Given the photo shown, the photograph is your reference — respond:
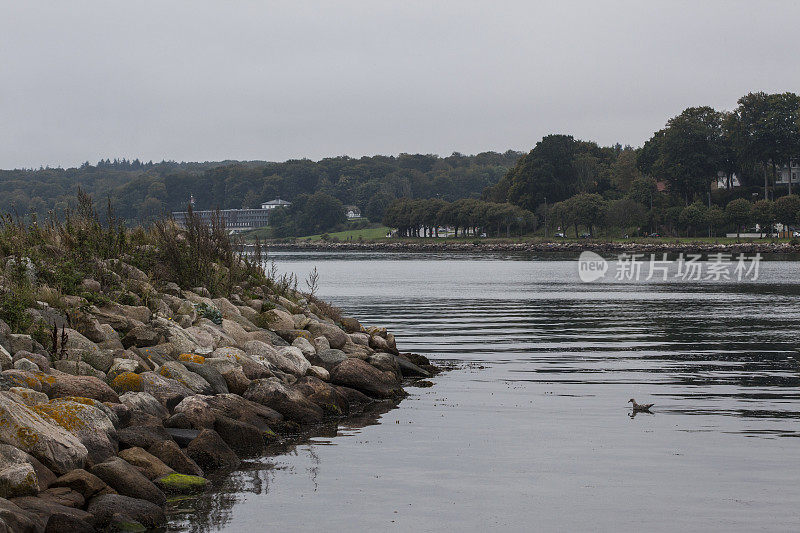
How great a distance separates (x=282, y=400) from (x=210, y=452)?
3.30 meters

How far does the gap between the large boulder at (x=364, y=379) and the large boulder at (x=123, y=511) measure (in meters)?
8.51

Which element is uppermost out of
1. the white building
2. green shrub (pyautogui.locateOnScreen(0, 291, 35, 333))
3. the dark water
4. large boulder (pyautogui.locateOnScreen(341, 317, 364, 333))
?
the white building

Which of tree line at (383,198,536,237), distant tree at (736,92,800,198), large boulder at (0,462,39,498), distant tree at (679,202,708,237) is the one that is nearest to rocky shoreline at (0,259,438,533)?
large boulder at (0,462,39,498)

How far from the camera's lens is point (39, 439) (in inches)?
447

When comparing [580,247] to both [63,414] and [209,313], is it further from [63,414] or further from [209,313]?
[63,414]

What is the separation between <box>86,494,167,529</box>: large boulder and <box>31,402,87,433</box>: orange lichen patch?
1.72 meters

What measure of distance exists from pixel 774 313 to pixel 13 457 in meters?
36.7

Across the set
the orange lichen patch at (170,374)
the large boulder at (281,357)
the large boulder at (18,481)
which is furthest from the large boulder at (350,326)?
the large boulder at (18,481)

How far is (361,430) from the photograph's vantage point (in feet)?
53.8

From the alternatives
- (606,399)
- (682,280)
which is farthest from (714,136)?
(606,399)

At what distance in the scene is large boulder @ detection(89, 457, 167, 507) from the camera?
446 inches

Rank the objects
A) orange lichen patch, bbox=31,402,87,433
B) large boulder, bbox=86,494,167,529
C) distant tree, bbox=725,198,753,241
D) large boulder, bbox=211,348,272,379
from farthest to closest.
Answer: distant tree, bbox=725,198,753,241 < large boulder, bbox=211,348,272,379 < orange lichen patch, bbox=31,402,87,433 < large boulder, bbox=86,494,167,529

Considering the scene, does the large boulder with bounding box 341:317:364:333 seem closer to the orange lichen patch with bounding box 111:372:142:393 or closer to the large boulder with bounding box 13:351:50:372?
the orange lichen patch with bounding box 111:372:142:393

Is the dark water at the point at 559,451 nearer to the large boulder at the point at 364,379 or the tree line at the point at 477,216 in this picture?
the large boulder at the point at 364,379
